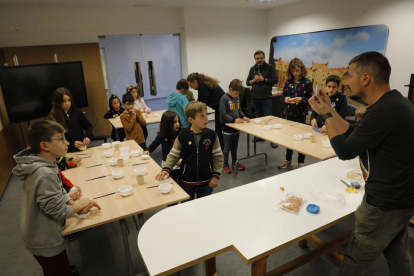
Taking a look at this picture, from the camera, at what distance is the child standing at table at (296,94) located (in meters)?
3.78

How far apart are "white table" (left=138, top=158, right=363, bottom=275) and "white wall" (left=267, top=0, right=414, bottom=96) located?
13.2ft

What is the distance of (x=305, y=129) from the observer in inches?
141

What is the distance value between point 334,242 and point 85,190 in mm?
2096

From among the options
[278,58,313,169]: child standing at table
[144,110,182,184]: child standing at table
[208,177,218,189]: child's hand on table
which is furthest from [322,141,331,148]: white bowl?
[144,110,182,184]: child standing at table

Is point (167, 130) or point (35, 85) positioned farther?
point (35, 85)

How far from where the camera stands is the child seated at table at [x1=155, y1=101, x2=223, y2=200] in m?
2.25

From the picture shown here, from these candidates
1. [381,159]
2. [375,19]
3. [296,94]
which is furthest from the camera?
[375,19]

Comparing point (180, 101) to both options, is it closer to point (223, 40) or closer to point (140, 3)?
point (140, 3)

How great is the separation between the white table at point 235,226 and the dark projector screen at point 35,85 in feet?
13.8

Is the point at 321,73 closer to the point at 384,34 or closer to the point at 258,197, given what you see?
the point at 384,34

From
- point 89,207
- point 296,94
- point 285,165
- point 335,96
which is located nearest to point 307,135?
point 335,96

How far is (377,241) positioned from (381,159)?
479 mm

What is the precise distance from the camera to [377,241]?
56.5 inches

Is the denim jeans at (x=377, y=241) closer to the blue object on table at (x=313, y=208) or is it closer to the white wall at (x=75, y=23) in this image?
the blue object on table at (x=313, y=208)
